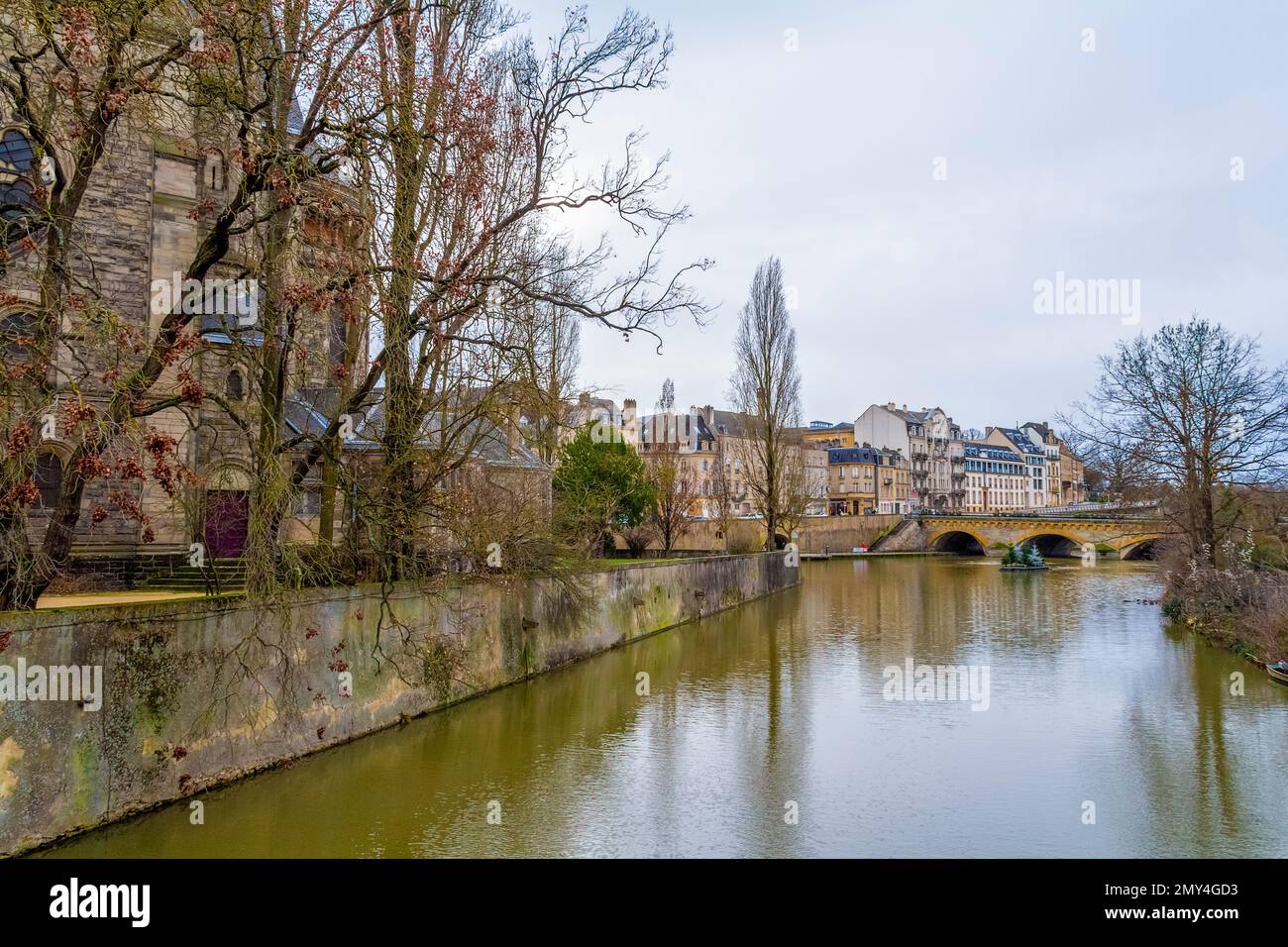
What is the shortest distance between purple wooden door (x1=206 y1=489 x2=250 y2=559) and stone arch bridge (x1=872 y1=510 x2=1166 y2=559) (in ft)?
166

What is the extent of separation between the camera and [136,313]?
59.1 ft

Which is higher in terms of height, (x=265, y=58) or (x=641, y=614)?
(x=265, y=58)

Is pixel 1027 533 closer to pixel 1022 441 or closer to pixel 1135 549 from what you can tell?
pixel 1135 549

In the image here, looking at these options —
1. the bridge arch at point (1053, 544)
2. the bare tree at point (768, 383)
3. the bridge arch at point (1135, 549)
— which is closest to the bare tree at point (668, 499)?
the bare tree at point (768, 383)

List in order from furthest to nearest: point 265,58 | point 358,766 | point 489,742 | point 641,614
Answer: point 641,614 < point 489,742 < point 358,766 < point 265,58

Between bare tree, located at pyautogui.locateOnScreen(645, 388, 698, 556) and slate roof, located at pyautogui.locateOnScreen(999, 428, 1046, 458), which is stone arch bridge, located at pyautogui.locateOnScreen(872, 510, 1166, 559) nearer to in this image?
bare tree, located at pyautogui.locateOnScreen(645, 388, 698, 556)

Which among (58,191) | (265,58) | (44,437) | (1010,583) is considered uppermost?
(265,58)

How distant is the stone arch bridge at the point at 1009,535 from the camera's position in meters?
60.8

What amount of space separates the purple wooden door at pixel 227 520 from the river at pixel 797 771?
316 cm

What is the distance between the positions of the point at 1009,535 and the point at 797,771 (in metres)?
60.7
